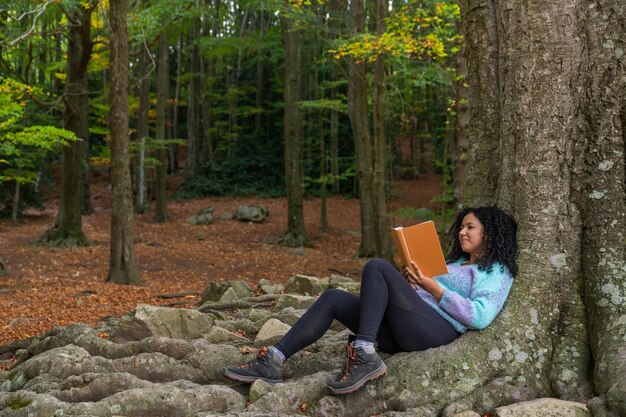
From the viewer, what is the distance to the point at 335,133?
82.4 ft

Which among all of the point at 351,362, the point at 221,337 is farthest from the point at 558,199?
the point at 221,337

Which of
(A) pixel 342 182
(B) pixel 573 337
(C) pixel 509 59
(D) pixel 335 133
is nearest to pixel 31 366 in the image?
(B) pixel 573 337

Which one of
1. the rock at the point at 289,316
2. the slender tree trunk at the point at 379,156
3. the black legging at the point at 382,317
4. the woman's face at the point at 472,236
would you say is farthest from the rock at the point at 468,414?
the slender tree trunk at the point at 379,156

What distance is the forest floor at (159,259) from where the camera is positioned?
8.92m

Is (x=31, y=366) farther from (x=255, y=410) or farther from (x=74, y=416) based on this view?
(x=255, y=410)

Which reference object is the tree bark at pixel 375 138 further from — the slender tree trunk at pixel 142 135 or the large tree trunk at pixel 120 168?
the slender tree trunk at pixel 142 135

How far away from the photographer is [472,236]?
4.08 metres

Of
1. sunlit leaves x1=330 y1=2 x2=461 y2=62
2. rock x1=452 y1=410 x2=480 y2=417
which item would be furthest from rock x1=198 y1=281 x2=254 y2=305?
sunlit leaves x1=330 y1=2 x2=461 y2=62

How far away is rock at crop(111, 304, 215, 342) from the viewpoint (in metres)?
5.38

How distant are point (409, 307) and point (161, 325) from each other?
246 centimetres

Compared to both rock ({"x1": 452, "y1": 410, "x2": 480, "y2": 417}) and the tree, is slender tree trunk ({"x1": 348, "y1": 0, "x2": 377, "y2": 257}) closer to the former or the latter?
the tree

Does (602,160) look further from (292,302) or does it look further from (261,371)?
(292,302)

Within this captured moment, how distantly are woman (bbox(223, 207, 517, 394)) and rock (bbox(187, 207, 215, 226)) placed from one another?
710 inches

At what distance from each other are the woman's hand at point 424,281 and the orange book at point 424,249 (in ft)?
0.15
